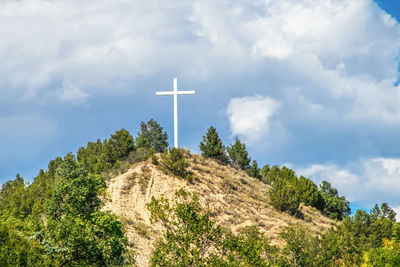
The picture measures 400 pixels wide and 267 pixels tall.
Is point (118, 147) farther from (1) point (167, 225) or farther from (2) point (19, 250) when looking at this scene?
(2) point (19, 250)

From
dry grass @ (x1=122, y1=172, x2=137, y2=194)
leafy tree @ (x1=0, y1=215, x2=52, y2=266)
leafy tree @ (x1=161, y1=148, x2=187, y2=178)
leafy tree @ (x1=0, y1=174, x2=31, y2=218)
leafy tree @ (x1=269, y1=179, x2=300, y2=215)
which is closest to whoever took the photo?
leafy tree @ (x1=0, y1=215, x2=52, y2=266)

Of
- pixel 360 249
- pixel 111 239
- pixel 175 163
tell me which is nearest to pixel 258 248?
pixel 111 239

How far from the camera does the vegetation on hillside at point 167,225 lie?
3023 cm

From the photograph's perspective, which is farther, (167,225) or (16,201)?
(16,201)

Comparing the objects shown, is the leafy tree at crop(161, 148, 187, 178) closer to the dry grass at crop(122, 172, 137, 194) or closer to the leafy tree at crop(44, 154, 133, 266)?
the dry grass at crop(122, 172, 137, 194)

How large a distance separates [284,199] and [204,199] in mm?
13156

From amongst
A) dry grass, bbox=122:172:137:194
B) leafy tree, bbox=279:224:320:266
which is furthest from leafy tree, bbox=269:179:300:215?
dry grass, bbox=122:172:137:194

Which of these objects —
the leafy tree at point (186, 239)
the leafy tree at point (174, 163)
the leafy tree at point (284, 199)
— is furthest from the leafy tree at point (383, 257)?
the leafy tree at point (174, 163)

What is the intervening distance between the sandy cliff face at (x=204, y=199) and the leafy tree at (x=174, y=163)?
1194 mm

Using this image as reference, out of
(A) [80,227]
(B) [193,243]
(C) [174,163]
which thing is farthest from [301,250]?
(A) [80,227]

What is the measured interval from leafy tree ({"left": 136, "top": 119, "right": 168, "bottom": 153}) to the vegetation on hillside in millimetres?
179

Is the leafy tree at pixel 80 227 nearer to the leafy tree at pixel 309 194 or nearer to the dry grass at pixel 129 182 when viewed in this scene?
the dry grass at pixel 129 182

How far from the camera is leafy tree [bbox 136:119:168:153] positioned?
3196 inches

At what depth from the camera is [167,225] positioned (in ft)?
101
